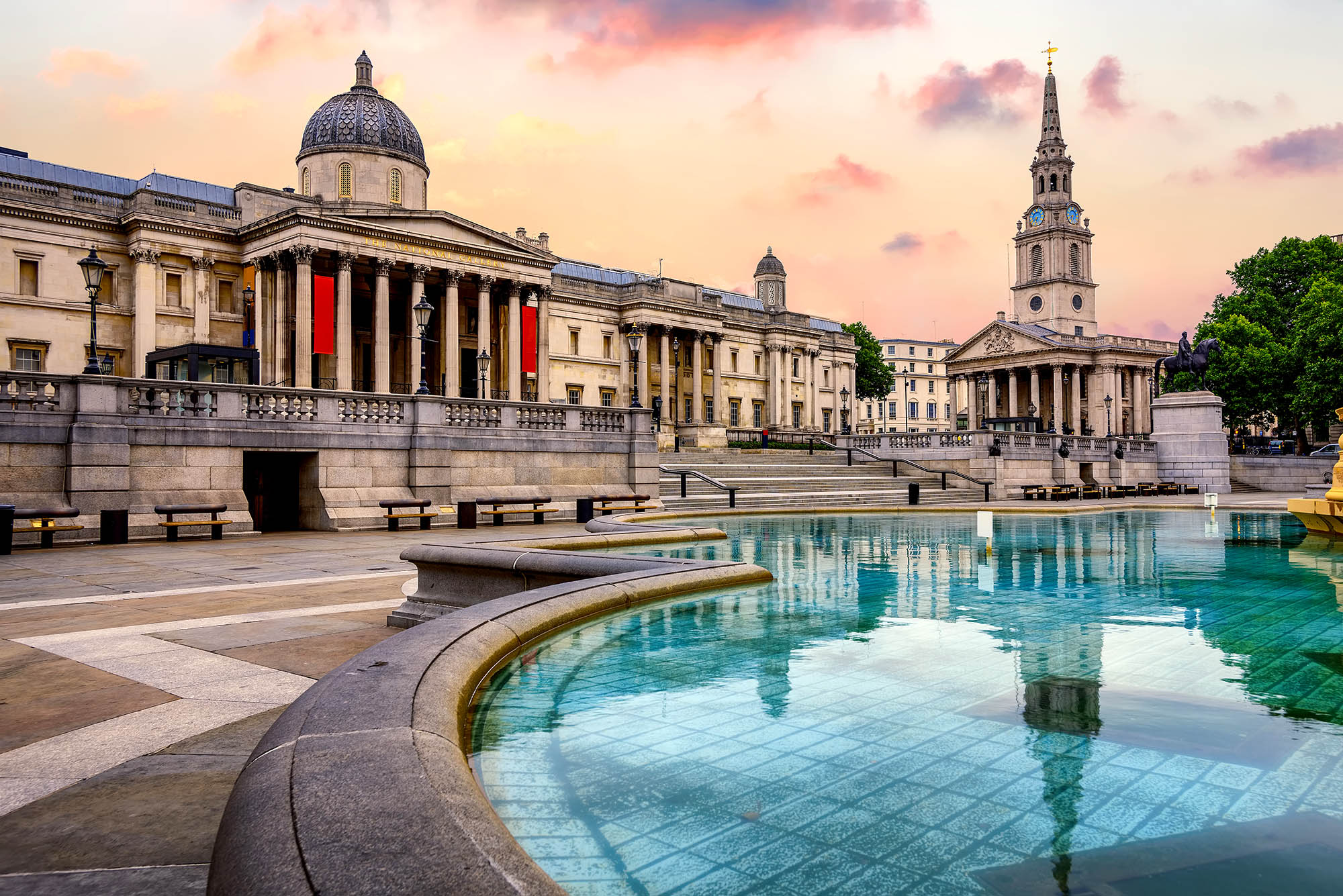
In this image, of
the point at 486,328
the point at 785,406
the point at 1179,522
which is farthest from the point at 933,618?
the point at 785,406

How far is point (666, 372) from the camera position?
242 feet

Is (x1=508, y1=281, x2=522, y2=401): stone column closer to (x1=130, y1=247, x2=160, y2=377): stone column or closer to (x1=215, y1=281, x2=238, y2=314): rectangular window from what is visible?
(x1=215, y1=281, x2=238, y2=314): rectangular window

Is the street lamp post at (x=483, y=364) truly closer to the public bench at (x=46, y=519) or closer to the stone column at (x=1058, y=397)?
the public bench at (x=46, y=519)

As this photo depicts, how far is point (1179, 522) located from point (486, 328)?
4402cm

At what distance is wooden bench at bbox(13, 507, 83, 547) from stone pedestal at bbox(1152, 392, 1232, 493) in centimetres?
4735

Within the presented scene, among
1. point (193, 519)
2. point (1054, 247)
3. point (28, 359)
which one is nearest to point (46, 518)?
A: point (193, 519)

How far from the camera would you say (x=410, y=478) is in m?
24.3

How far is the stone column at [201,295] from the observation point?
52.6 metres

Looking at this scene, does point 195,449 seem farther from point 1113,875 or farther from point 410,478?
point 1113,875

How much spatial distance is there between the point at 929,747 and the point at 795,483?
3106cm

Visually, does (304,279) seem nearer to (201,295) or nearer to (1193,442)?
(201,295)

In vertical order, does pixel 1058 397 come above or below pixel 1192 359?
above

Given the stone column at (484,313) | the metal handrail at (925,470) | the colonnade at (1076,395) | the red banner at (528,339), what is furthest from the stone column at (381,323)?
the colonnade at (1076,395)

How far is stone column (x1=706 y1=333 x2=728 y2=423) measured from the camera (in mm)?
82312
